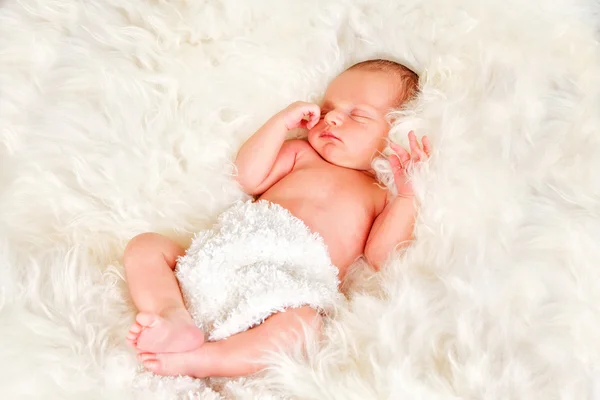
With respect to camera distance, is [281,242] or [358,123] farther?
[358,123]

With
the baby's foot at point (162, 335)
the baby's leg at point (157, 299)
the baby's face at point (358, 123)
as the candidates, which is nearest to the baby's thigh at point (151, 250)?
the baby's leg at point (157, 299)

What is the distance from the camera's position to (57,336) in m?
0.84

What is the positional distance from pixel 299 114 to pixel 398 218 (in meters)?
0.26

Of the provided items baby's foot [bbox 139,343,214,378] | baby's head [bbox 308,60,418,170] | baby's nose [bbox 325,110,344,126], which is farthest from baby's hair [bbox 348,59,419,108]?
baby's foot [bbox 139,343,214,378]

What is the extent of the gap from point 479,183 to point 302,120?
1.23ft

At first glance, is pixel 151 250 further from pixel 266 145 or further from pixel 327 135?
pixel 327 135

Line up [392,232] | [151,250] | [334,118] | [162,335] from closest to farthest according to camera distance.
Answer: [162,335] → [151,250] → [392,232] → [334,118]

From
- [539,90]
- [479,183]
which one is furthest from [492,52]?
[479,183]

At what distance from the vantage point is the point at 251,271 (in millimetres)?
983

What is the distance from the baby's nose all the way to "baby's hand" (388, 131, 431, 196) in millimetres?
113

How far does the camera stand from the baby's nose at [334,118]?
1.18m

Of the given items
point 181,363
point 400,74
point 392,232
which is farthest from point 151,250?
point 400,74

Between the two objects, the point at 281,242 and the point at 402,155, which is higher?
the point at 402,155

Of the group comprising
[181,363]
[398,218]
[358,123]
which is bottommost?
[181,363]
